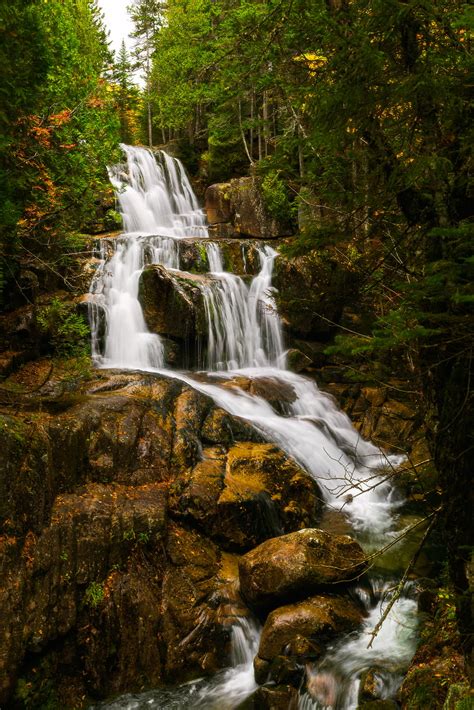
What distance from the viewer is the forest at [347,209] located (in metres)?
2.97

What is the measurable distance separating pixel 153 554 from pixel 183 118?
2527 centimetres

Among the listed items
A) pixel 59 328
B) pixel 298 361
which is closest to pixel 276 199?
pixel 298 361

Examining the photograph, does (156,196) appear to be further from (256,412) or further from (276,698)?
(276,698)

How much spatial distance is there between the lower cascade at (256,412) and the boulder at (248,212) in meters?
1.39

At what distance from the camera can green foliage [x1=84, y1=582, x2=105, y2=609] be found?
5953mm

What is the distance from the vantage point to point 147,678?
5.84 m

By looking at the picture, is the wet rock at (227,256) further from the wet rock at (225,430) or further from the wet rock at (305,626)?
the wet rock at (305,626)

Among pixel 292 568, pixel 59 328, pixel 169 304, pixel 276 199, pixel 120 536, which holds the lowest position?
pixel 292 568

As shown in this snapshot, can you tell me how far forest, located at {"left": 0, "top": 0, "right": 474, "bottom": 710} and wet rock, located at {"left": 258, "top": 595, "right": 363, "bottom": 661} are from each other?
2.01ft

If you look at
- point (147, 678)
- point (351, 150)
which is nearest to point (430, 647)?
point (147, 678)

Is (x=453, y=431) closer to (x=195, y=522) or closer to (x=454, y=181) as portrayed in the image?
(x=454, y=181)

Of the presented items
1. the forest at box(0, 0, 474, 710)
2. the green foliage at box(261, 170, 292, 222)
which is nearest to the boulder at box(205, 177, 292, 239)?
the green foliage at box(261, 170, 292, 222)

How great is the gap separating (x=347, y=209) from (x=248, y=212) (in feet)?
50.1

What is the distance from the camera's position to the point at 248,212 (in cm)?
1880
